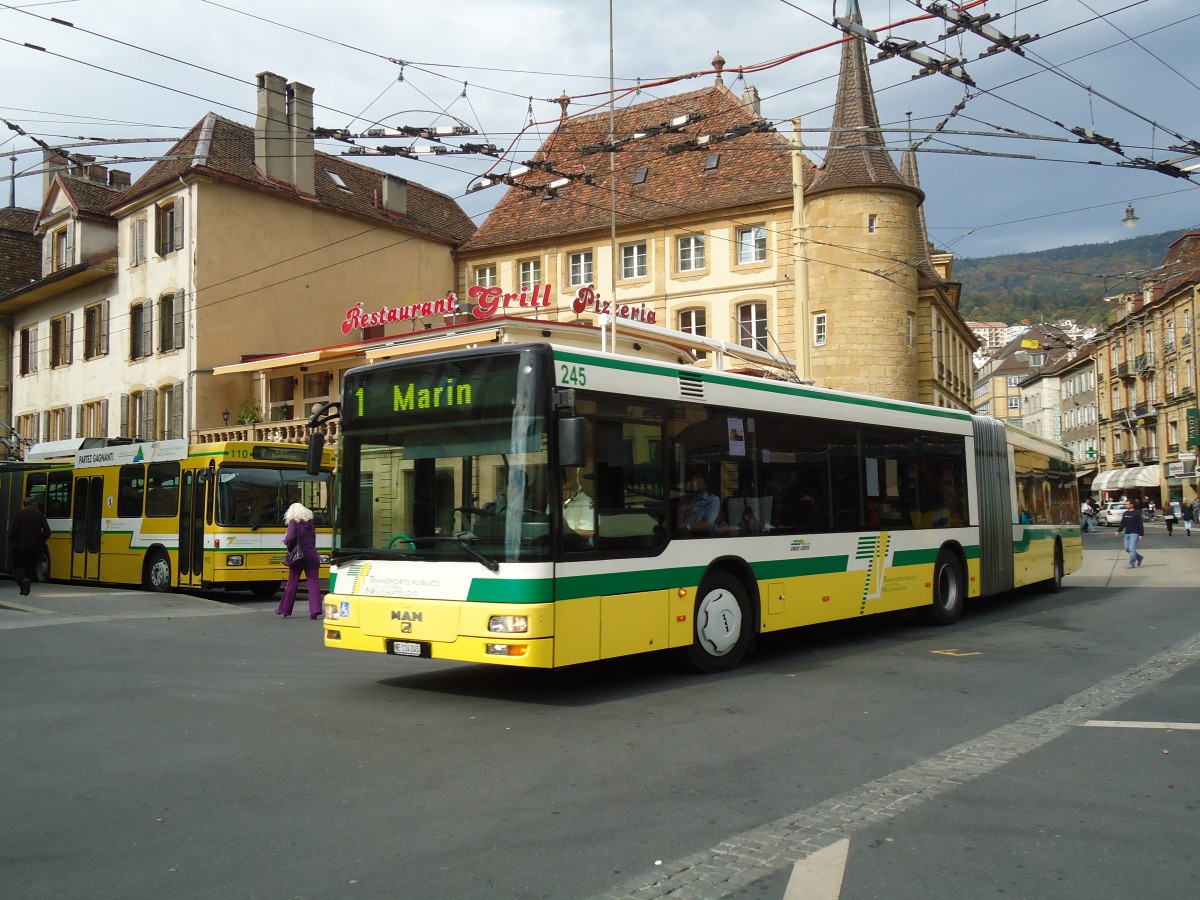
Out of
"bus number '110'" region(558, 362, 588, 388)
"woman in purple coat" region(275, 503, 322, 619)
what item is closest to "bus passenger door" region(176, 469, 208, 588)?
"woman in purple coat" region(275, 503, 322, 619)

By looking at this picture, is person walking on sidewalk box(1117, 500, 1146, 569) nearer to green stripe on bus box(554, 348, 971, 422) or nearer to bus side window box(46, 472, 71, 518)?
green stripe on bus box(554, 348, 971, 422)

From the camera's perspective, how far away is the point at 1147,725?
7.75 meters

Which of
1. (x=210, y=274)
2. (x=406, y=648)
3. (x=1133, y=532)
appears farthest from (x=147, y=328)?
(x=406, y=648)

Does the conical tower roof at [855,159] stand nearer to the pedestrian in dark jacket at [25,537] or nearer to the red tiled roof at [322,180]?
the red tiled roof at [322,180]

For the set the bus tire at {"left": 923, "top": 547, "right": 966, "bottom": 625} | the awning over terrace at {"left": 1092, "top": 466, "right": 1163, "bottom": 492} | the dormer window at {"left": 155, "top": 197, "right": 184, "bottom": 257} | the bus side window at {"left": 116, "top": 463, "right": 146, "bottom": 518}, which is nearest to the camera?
the bus tire at {"left": 923, "top": 547, "right": 966, "bottom": 625}

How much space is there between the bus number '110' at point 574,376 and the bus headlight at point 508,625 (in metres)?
1.82

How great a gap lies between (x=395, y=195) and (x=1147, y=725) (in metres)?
40.2

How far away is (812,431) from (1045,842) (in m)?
7.07

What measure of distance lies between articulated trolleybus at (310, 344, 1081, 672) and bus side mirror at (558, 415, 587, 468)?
0.01 metres

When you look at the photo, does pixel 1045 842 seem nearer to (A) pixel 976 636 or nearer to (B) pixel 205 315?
(A) pixel 976 636

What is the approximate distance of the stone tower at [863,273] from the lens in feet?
125

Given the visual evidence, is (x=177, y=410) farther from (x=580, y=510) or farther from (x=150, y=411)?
(x=580, y=510)

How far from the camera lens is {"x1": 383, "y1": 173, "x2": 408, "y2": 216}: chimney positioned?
43812 mm

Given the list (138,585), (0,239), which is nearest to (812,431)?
(138,585)
